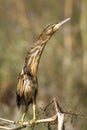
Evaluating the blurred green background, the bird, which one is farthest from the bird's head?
the blurred green background

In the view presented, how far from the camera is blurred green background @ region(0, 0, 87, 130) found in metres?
10.2

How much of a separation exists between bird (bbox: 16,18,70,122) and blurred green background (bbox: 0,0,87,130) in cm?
451

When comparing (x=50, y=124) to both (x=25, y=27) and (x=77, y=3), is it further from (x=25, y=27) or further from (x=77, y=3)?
(x=77, y=3)

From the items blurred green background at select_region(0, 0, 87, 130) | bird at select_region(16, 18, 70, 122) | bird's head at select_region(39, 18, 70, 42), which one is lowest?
bird at select_region(16, 18, 70, 122)

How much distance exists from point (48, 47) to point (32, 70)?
10279 mm

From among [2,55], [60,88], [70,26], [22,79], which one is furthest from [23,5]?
[22,79]

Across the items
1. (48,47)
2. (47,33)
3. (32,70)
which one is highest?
(48,47)

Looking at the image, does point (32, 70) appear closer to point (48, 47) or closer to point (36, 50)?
point (36, 50)

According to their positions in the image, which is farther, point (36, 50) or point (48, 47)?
point (48, 47)

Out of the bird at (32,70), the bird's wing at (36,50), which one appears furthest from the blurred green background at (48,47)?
the bird's wing at (36,50)

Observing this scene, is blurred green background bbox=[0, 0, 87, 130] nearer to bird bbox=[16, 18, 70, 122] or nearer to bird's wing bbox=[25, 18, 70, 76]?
bird bbox=[16, 18, 70, 122]

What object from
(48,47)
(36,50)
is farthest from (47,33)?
(48,47)

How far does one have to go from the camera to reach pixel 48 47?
14.0 meters

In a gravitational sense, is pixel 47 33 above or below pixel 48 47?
below
